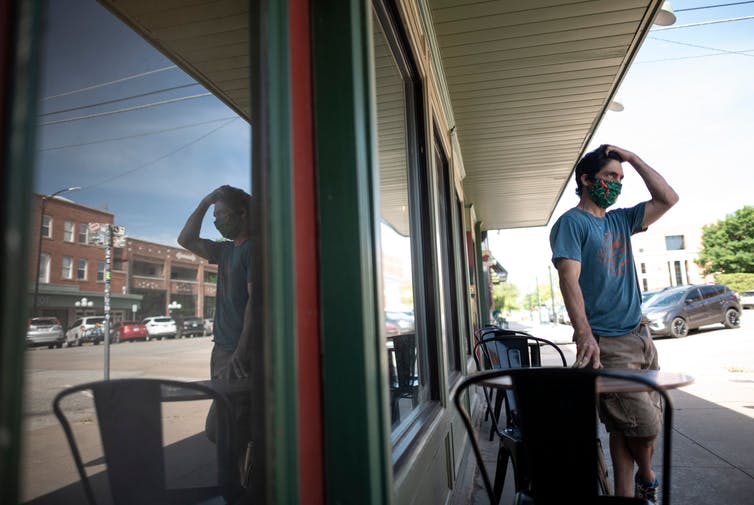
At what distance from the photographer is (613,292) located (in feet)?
7.62

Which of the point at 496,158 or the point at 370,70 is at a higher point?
the point at 496,158

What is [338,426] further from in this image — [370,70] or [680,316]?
[680,316]

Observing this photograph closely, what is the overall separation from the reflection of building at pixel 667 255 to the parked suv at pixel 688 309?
145 feet

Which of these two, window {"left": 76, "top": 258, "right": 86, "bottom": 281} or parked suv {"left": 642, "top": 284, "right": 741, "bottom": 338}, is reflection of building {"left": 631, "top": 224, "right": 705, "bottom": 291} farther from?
window {"left": 76, "top": 258, "right": 86, "bottom": 281}

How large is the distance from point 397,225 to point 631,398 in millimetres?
1449

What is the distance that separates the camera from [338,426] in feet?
4.09

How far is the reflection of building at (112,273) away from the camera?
983mm

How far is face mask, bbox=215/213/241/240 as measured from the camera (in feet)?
4.63

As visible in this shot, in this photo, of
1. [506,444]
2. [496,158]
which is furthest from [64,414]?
[496,158]

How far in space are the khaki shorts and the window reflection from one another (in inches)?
38.3

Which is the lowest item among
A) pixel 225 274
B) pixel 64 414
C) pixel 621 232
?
pixel 64 414

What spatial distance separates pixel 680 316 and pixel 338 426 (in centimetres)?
1519

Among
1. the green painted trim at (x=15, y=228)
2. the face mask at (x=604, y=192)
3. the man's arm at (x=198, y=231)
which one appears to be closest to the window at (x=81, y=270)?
the man's arm at (x=198, y=231)

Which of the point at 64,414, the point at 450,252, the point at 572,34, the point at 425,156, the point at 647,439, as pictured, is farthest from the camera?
the point at 450,252
